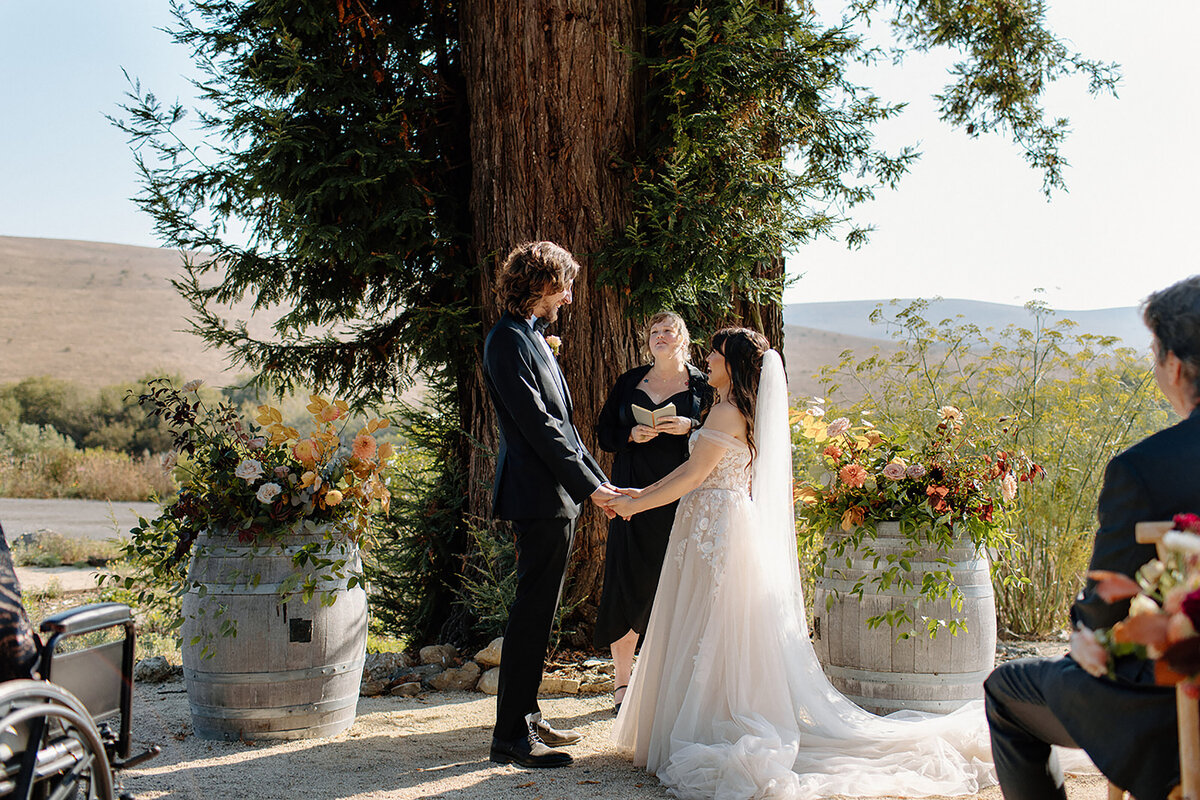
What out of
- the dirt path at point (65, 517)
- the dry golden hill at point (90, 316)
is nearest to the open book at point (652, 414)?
the dirt path at point (65, 517)

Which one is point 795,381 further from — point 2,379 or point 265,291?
point 265,291

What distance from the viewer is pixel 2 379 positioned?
143ft

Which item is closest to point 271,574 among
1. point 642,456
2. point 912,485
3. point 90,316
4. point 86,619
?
point 86,619

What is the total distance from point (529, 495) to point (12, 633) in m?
2.06

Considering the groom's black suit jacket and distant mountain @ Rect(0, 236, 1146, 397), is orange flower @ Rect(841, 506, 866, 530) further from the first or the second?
distant mountain @ Rect(0, 236, 1146, 397)

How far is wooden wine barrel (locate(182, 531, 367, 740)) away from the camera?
4449mm

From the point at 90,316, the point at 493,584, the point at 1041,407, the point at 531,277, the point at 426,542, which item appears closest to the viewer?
the point at 531,277

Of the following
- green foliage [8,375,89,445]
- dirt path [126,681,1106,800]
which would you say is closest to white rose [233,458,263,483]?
dirt path [126,681,1106,800]

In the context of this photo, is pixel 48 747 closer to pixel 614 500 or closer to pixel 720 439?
pixel 614 500

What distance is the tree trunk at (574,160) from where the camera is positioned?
20.8ft

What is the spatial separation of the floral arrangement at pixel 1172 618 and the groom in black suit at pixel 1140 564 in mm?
227

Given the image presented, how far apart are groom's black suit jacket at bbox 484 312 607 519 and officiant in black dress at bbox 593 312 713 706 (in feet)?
3.25

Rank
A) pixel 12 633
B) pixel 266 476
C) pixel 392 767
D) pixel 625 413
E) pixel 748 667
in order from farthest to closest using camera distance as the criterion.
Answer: pixel 625 413 → pixel 266 476 → pixel 392 767 → pixel 748 667 → pixel 12 633

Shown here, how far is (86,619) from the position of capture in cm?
270
